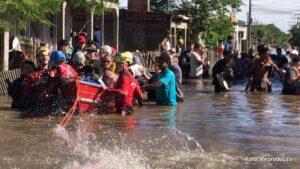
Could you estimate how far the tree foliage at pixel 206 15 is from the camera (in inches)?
1538

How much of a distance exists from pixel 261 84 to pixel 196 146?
391 inches

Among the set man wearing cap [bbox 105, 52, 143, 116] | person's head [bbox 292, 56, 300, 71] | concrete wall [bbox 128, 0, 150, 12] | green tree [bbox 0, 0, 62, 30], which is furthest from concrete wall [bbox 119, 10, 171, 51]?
man wearing cap [bbox 105, 52, 143, 116]

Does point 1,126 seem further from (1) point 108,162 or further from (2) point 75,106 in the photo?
(1) point 108,162

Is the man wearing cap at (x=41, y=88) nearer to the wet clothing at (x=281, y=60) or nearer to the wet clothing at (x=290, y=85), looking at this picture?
the wet clothing at (x=290, y=85)

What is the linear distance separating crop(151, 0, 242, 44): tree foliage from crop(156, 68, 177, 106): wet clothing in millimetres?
25824

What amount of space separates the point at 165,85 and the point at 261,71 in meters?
5.59

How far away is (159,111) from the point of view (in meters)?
12.5

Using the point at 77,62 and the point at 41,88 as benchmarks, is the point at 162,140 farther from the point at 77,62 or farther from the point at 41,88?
the point at 77,62

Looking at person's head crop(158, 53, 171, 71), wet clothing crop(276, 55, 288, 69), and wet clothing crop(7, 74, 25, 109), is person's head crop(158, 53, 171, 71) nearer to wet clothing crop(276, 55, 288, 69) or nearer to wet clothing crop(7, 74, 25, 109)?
wet clothing crop(7, 74, 25, 109)

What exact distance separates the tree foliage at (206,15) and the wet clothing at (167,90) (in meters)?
25.8

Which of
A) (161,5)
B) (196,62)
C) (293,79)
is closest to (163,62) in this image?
(293,79)

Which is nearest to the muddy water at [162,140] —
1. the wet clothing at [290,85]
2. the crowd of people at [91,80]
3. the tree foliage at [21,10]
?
the crowd of people at [91,80]

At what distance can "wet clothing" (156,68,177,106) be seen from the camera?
508 inches

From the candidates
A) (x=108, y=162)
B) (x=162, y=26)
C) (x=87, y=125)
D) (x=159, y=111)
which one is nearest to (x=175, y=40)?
(x=162, y=26)
